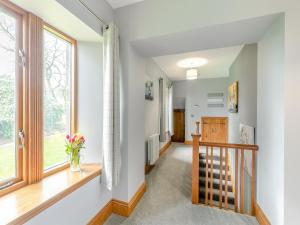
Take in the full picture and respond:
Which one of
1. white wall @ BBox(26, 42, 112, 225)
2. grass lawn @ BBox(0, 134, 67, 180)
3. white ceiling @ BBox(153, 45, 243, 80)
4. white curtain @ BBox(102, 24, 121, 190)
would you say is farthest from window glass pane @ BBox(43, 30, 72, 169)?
white ceiling @ BBox(153, 45, 243, 80)

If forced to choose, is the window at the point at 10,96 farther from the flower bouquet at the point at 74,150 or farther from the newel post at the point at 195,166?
the newel post at the point at 195,166

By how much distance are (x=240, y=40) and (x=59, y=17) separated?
6.65 feet

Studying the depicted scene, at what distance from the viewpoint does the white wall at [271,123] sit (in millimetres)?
1398

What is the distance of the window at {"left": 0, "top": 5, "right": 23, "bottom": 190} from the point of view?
4.04 ft

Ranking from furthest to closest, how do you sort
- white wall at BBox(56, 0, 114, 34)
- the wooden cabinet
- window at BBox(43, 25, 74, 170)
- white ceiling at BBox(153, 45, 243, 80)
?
the wooden cabinet, white ceiling at BBox(153, 45, 243, 80), window at BBox(43, 25, 74, 170), white wall at BBox(56, 0, 114, 34)

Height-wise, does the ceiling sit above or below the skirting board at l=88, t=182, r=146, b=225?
above

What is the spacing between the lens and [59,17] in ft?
4.78

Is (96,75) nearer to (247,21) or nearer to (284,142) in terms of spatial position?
(247,21)

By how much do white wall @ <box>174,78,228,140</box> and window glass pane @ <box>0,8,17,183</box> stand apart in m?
5.71

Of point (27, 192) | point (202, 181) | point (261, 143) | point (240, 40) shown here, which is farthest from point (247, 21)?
point (202, 181)

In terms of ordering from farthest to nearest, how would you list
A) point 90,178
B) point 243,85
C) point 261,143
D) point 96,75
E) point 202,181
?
point 202,181 < point 243,85 < point 96,75 < point 261,143 < point 90,178

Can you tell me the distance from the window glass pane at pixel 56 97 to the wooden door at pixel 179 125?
5193mm

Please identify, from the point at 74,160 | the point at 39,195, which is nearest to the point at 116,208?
the point at 74,160

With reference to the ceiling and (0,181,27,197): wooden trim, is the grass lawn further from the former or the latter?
the ceiling
